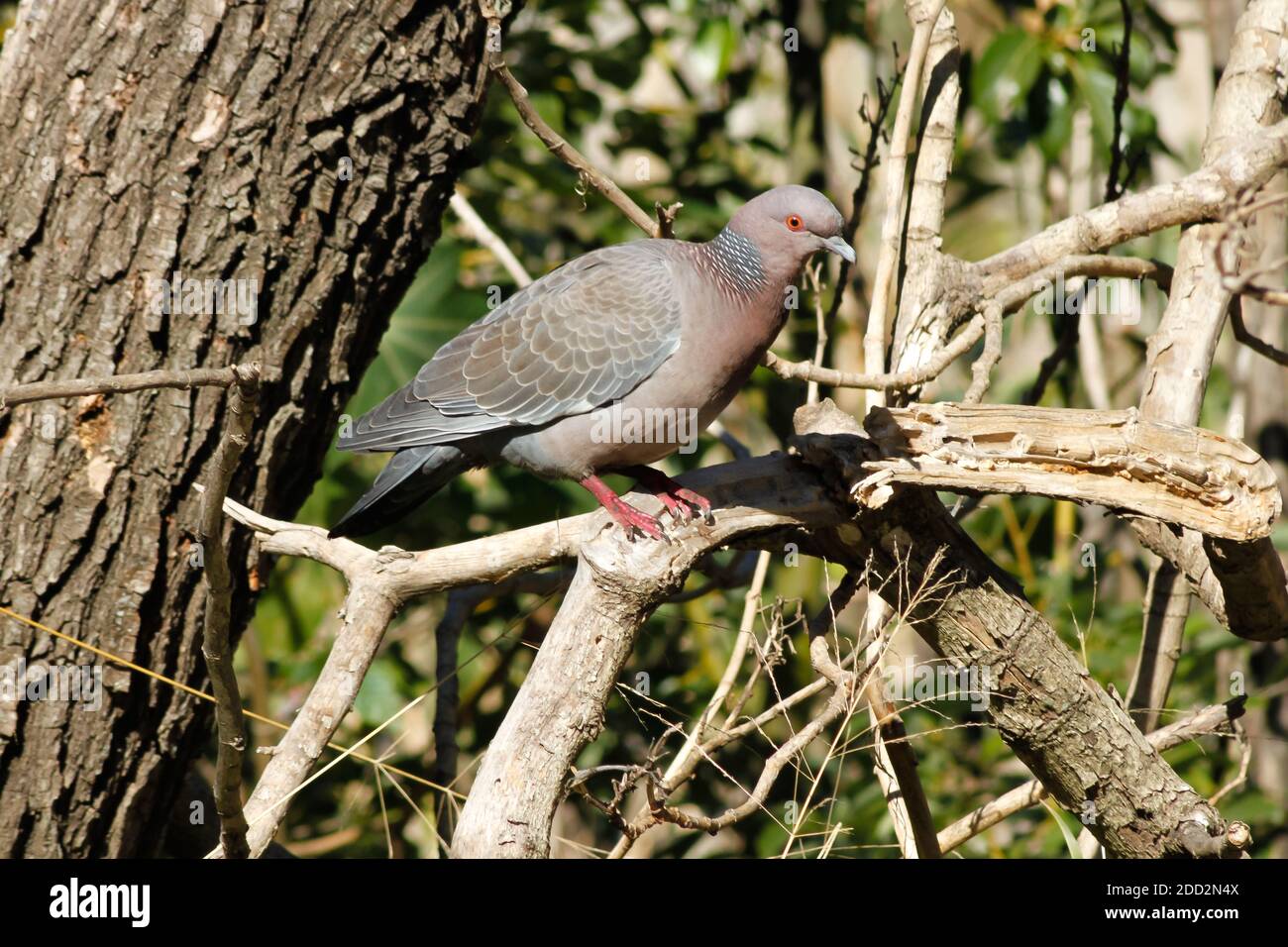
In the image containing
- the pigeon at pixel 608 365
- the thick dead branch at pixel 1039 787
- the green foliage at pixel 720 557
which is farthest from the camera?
the green foliage at pixel 720 557

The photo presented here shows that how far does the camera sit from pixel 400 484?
139 inches

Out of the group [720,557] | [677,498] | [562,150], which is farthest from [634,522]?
[720,557]

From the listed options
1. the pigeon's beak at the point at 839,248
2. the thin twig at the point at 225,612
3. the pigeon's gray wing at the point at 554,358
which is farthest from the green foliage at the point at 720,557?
the thin twig at the point at 225,612

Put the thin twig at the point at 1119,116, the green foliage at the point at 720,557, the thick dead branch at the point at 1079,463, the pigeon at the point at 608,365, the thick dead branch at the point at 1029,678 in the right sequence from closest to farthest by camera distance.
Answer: the thick dead branch at the point at 1079,463, the thick dead branch at the point at 1029,678, the pigeon at the point at 608,365, the thin twig at the point at 1119,116, the green foliage at the point at 720,557

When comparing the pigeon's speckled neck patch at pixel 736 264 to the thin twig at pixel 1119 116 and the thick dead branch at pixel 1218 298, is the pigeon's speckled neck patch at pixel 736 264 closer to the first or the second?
the thick dead branch at pixel 1218 298

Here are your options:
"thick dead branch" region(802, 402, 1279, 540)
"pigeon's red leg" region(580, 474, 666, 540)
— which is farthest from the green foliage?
"thick dead branch" region(802, 402, 1279, 540)

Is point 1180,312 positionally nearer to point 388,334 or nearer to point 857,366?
point 388,334

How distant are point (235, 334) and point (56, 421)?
1.59 ft

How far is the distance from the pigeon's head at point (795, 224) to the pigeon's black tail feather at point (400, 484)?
114cm

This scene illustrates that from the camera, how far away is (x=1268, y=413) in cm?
544

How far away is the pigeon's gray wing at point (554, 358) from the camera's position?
3375 mm

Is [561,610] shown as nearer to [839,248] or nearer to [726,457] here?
[839,248]
